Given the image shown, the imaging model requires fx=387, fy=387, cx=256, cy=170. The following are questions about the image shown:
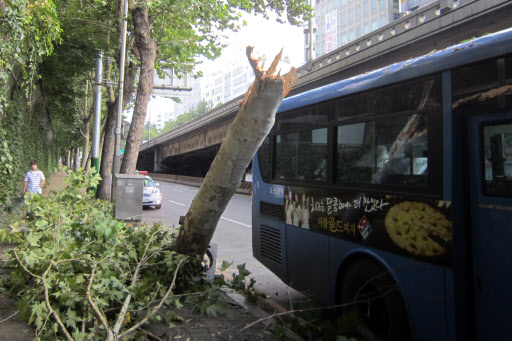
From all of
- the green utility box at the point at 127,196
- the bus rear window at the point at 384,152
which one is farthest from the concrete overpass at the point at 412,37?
the green utility box at the point at 127,196

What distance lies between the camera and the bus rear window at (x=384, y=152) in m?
3.13

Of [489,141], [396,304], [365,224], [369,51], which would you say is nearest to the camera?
[489,141]

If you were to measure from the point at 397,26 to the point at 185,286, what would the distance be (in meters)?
14.9

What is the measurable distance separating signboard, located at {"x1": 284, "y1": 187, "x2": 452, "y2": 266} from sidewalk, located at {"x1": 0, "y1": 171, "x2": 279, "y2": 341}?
120cm

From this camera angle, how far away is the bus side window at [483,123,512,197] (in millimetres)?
2604

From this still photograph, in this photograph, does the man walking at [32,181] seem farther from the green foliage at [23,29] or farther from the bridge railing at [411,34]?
the bridge railing at [411,34]

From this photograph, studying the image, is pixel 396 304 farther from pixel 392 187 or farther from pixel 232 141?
pixel 232 141

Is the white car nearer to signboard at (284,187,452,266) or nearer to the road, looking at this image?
the road

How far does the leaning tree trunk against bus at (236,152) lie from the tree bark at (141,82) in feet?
23.0

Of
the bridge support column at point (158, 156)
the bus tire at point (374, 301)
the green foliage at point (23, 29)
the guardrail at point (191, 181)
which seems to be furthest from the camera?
the bridge support column at point (158, 156)

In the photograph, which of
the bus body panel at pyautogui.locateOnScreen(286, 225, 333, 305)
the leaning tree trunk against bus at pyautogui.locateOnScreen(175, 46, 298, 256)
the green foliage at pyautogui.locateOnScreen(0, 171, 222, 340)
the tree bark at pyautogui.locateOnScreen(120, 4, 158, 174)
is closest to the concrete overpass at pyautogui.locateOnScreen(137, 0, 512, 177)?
the tree bark at pyautogui.locateOnScreen(120, 4, 158, 174)

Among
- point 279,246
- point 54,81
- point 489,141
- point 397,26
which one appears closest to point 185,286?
point 279,246

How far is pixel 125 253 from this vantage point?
4.54 metres

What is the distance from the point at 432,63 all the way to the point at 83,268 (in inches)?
147
